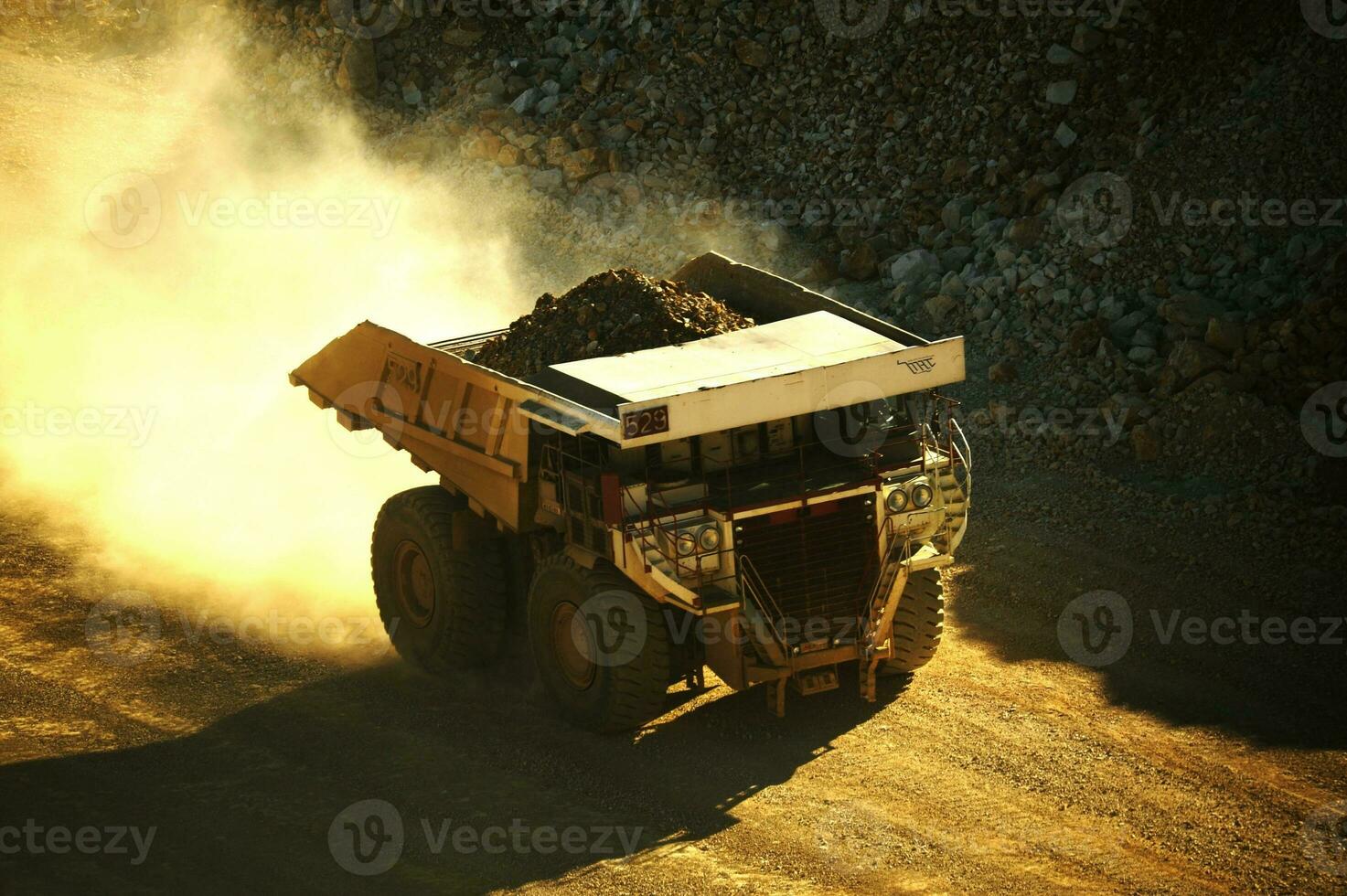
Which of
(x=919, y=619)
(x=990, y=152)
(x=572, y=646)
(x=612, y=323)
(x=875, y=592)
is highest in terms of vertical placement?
(x=990, y=152)

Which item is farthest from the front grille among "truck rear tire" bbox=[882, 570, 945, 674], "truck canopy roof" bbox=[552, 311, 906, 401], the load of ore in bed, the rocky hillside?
the rocky hillside

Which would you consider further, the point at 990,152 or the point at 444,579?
the point at 990,152

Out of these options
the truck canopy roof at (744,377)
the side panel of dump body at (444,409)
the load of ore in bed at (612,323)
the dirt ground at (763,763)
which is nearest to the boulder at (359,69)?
the side panel of dump body at (444,409)

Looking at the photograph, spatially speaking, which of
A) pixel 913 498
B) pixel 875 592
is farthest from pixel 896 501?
pixel 875 592

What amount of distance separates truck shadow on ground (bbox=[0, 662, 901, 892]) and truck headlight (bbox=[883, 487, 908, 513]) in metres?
1.60

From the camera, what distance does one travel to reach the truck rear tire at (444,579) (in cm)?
1220

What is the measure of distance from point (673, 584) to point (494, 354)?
317 centimetres

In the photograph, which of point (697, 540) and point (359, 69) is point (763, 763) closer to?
point (697, 540)

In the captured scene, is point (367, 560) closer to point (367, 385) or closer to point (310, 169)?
point (367, 385)

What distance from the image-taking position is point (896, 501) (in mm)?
11117

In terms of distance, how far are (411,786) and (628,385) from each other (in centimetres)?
323

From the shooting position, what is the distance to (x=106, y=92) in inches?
1035

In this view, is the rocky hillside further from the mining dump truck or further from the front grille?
the front grille

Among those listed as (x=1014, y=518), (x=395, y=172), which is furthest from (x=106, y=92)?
(x=1014, y=518)
